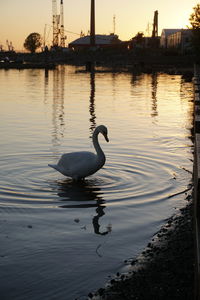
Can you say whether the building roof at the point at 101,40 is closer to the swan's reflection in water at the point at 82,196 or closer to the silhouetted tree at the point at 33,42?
the silhouetted tree at the point at 33,42

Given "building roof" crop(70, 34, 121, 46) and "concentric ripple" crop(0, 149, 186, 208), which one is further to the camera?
"building roof" crop(70, 34, 121, 46)

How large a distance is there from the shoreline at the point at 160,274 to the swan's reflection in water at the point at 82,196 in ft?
5.39

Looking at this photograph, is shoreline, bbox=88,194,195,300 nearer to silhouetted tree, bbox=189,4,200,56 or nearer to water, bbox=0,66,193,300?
water, bbox=0,66,193,300

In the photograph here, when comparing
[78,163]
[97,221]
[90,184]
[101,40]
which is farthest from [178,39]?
[97,221]

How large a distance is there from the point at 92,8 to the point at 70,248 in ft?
402

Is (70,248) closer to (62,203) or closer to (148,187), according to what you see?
(62,203)

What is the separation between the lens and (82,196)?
10836 millimetres

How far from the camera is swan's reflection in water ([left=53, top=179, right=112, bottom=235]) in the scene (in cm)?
1011

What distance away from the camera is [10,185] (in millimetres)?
11406

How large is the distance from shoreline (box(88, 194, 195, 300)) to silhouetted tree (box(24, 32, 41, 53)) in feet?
613

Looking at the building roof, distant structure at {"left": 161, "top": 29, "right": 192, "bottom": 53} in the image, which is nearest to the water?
distant structure at {"left": 161, "top": 29, "right": 192, "bottom": 53}

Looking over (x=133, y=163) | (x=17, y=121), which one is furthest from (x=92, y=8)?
(x=133, y=163)

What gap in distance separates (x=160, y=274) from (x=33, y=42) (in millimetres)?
189139

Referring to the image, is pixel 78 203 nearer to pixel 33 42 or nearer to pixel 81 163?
pixel 81 163
